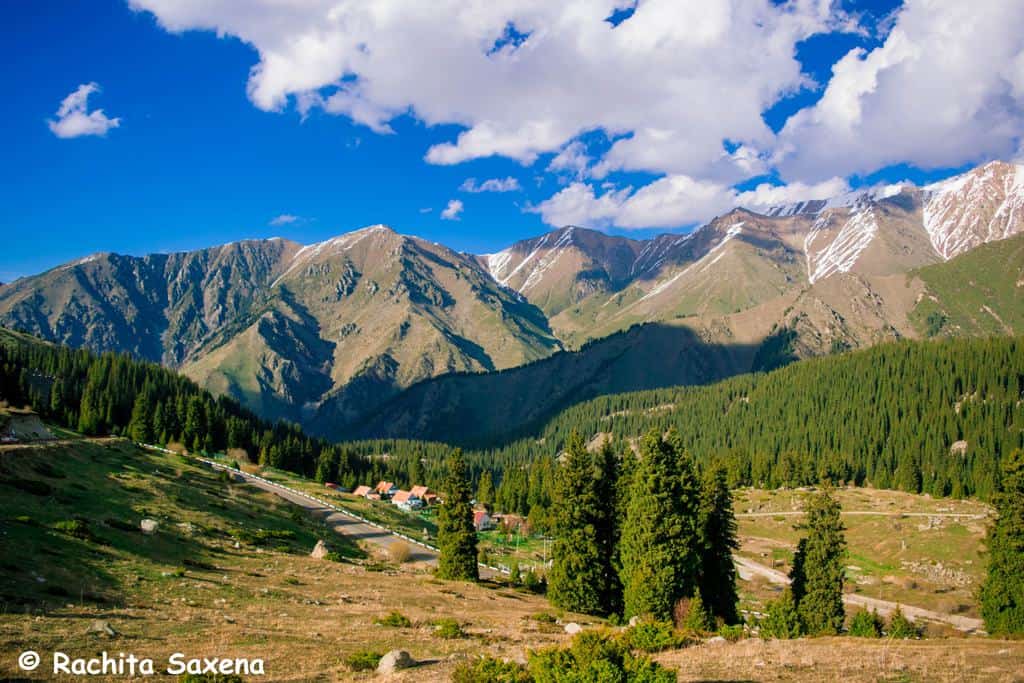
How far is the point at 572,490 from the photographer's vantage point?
46.8 meters

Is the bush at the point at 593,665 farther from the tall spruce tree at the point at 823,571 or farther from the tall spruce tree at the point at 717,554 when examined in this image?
the tall spruce tree at the point at 823,571

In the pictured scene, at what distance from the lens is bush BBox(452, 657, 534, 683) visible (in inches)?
677

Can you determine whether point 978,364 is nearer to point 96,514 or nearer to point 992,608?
point 992,608

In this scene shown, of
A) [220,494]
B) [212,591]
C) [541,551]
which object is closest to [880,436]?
[541,551]

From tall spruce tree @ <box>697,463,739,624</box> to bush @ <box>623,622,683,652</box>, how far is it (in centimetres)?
1865

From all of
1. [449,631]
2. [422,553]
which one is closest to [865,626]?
[449,631]

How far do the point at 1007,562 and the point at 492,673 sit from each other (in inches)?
1697

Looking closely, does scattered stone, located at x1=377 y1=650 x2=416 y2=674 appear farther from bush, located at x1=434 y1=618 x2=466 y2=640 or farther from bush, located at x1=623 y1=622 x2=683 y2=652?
bush, located at x1=623 y1=622 x2=683 y2=652

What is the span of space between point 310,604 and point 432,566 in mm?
A: 32532

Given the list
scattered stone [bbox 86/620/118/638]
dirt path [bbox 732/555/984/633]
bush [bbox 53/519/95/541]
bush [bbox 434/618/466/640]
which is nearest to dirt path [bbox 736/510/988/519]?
dirt path [bbox 732/555/984/633]

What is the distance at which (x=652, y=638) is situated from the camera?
2647 centimetres

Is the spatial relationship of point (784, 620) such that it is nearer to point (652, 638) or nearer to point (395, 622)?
point (652, 638)

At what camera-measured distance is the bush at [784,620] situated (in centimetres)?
4228

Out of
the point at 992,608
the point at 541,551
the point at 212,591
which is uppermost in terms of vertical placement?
the point at 212,591
